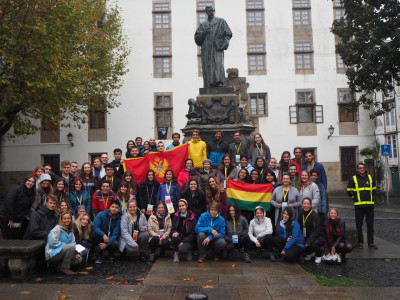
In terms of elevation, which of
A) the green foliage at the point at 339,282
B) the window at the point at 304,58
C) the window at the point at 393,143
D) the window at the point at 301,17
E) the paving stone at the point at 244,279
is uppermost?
the window at the point at 301,17

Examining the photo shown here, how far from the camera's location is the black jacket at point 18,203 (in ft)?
25.8

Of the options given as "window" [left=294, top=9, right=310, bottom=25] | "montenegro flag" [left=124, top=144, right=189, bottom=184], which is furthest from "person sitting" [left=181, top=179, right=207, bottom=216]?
"window" [left=294, top=9, right=310, bottom=25]

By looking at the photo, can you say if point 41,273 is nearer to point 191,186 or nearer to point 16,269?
point 16,269

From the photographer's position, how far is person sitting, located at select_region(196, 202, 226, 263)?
25.3ft

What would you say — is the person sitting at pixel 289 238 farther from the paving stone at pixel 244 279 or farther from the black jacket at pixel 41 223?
the black jacket at pixel 41 223

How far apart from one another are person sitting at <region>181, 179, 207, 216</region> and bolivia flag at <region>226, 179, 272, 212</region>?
834 mm

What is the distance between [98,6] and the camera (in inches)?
915

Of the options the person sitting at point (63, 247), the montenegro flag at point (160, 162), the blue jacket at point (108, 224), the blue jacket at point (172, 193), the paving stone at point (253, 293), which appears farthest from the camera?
the montenegro flag at point (160, 162)

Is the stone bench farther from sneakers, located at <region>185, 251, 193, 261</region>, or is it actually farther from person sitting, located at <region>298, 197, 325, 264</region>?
person sitting, located at <region>298, 197, 325, 264</region>

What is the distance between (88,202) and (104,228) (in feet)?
2.68

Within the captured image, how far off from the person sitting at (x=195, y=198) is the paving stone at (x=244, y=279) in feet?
6.28

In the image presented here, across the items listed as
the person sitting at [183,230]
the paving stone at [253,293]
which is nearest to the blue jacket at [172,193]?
the person sitting at [183,230]

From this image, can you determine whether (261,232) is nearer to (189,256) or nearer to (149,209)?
(189,256)

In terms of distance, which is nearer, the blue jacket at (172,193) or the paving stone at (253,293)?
the paving stone at (253,293)
